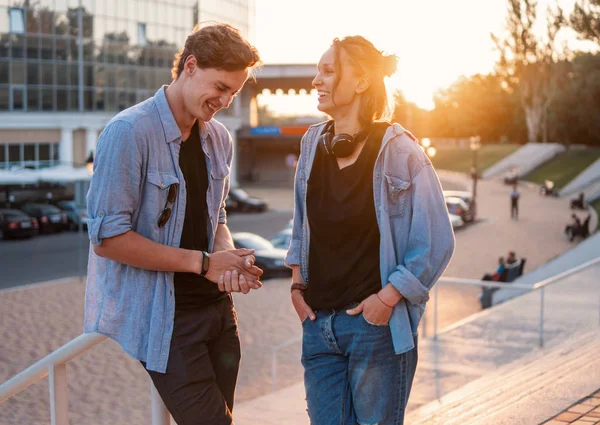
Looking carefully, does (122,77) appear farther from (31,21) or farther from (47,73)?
(31,21)

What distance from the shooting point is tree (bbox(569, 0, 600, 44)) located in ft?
155

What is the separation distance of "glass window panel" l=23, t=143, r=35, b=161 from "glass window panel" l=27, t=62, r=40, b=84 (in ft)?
10.8

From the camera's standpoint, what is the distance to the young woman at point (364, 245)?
2.84m

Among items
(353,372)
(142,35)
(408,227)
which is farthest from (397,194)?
(142,35)

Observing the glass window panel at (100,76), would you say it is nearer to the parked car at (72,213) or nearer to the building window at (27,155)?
the building window at (27,155)

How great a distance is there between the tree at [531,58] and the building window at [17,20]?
1435 inches

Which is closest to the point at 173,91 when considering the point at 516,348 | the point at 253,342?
the point at 516,348

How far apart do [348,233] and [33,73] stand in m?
43.6

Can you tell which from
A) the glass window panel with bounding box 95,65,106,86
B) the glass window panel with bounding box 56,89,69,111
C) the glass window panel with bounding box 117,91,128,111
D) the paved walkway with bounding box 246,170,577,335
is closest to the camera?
the paved walkway with bounding box 246,170,577,335

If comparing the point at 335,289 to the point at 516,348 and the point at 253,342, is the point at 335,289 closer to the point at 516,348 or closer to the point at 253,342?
the point at 516,348

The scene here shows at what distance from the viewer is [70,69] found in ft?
148

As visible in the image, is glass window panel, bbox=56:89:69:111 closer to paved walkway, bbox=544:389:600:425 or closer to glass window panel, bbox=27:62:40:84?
glass window panel, bbox=27:62:40:84

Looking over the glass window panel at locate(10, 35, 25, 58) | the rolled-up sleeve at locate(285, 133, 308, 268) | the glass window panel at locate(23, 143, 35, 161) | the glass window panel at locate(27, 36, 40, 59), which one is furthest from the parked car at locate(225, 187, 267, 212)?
the rolled-up sleeve at locate(285, 133, 308, 268)

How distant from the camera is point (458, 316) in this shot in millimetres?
15477
